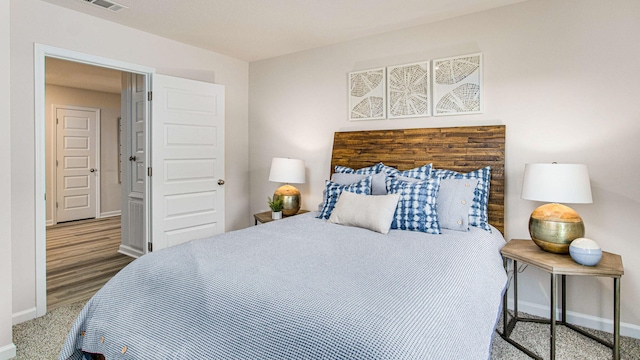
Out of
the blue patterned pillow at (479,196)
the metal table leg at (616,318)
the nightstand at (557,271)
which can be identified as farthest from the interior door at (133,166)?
the metal table leg at (616,318)

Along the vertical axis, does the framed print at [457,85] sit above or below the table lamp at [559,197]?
above

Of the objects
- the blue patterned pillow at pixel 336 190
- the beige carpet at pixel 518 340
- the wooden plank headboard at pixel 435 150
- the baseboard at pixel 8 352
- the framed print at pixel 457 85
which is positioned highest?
the framed print at pixel 457 85

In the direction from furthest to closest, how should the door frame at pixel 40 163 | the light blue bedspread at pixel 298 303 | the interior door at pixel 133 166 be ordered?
the interior door at pixel 133 166 < the door frame at pixel 40 163 < the light blue bedspread at pixel 298 303

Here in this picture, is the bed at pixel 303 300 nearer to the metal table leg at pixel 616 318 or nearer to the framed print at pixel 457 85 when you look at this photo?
the metal table leg at pixel 616 318

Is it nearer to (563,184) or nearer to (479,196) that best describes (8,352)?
(479,196)

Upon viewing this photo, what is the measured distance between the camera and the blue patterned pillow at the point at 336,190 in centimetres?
278

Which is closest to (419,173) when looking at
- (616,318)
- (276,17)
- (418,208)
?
(418,208)

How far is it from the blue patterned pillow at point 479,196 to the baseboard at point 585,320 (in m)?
0.75

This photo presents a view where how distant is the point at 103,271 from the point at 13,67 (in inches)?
84.2

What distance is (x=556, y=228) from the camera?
6.87ft

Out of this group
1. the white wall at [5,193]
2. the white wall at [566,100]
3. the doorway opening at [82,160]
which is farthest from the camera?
the doorway opening at [82,160]

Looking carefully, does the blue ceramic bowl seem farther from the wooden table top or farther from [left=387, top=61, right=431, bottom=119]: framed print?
[left=387, top=61, right=431, bottom=119]: framed print

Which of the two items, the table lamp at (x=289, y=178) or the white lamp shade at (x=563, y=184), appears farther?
the table lamp at (x=289, y=178)

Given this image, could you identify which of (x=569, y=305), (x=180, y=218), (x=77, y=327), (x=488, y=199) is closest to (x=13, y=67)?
(x=180, y=218)
